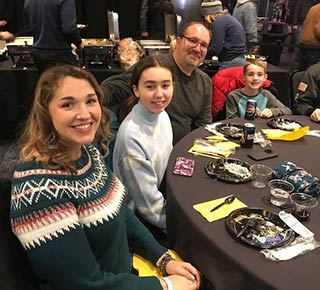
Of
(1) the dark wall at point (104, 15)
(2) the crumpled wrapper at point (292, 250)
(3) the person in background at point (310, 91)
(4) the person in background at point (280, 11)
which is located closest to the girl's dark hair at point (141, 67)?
(2) the crumpled wrapper at point (292, 250)

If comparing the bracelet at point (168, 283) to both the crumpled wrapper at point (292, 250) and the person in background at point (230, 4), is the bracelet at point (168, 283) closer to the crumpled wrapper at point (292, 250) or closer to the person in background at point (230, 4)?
the crumpled wrapper at point (292, 250)

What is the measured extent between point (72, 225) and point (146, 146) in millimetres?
785

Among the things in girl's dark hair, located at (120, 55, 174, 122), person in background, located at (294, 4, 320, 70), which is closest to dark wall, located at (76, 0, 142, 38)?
person in background, located at (294, 4, 320, 70)

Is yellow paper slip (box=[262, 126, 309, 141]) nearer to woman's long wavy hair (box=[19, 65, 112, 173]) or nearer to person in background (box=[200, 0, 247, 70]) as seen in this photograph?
woman's long wavy hair (box=[19, 65, 112, 173])

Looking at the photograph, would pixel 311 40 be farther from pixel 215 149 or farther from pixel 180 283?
pixel 180 283

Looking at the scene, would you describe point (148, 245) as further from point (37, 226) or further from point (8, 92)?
point (8, 92)

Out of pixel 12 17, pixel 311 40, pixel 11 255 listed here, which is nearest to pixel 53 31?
pixel 12 17

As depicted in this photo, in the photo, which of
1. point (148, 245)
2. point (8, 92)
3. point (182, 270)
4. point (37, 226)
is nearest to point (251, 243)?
point (182, 270)

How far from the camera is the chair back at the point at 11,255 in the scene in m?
0.91

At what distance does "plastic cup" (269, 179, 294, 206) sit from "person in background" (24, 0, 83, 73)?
239 cm

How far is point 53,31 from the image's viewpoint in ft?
11.0

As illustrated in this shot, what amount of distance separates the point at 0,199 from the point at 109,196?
0.32 metres

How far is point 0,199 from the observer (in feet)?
3.31

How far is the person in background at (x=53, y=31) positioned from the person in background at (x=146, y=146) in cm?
170
